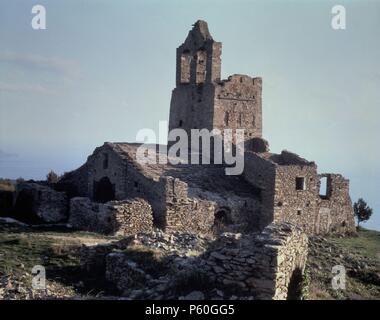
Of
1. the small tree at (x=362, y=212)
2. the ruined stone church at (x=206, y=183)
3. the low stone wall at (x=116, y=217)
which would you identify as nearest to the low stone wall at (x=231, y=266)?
the low stone wall at (x=116, y=217)

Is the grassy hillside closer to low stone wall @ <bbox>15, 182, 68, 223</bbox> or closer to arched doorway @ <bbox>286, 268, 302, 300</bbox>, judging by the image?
arched doorway @ <bbox>286, 268, 302, 300</bbox>

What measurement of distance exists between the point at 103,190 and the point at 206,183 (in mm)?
5806

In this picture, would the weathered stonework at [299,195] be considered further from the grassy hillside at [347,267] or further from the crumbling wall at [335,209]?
the grassy hillside at [347,267]

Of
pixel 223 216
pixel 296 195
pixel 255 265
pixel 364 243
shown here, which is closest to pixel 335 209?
pixel 364 243

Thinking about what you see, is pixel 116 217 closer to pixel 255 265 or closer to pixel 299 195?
pixel 299 195

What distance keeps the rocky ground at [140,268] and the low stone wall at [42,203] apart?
7.74 ft

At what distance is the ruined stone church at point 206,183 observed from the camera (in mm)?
26031

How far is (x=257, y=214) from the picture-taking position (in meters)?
30.3

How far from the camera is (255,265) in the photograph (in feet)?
37.6

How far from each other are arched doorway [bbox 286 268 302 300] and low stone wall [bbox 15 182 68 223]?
16209mm

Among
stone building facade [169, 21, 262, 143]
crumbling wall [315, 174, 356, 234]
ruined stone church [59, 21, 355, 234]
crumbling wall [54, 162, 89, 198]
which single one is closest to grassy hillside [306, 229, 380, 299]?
crumbling wall [315, 174, 356, 234]

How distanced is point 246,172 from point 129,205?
31.7ft

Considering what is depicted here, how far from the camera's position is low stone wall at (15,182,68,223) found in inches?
1104
